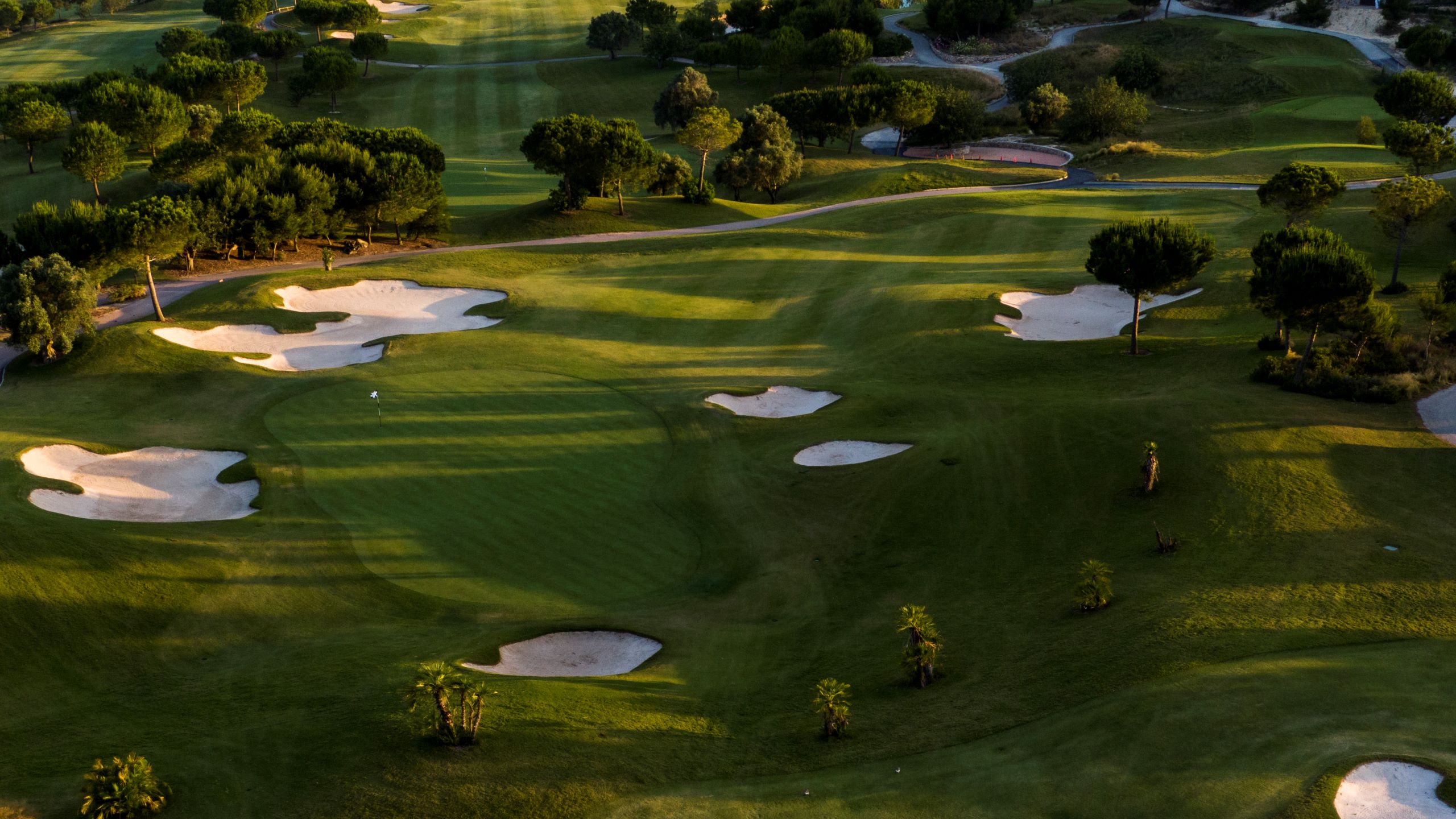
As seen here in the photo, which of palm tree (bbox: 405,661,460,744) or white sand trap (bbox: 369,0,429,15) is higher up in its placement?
white sand trap (bbox: 369,0,429,15)

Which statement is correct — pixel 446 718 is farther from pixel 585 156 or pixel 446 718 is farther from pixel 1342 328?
pixel 585 156

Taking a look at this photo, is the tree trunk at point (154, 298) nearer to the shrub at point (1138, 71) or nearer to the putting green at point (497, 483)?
the putting green at point (497, 483)

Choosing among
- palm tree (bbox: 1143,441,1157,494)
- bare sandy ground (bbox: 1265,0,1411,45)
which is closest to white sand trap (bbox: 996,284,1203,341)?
palm tree (bbox: 1143,441,1157,494)

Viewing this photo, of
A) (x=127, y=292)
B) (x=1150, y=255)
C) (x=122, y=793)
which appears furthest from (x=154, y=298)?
(x=1150, y=255)

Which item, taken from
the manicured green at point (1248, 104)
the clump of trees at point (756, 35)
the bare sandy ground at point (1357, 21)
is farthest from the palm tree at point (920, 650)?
the bare sandy ground at point (1357, 21)

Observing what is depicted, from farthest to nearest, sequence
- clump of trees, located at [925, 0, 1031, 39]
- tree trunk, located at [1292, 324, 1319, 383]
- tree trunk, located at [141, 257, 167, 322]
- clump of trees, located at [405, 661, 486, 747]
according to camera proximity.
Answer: clump of trees, located at [925, 0, 1031, 39], tree trunk, located at [141, 257, 167, 322], tree trunk, located at [1292, 324, 1319, 383], clump of trees, located at [405, 661, 486, 747]

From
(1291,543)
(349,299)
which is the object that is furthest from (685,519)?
(349,299)

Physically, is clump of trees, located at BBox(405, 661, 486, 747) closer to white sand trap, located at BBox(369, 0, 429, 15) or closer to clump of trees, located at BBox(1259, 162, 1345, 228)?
clump of trees, located at BBox(1259, 162, 1345, 228)

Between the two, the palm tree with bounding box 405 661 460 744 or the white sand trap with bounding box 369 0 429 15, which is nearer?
the palm tree with bounding box 405 661 460 744
